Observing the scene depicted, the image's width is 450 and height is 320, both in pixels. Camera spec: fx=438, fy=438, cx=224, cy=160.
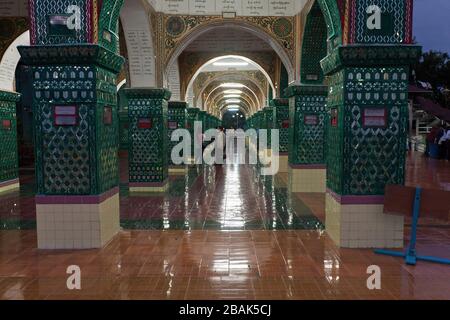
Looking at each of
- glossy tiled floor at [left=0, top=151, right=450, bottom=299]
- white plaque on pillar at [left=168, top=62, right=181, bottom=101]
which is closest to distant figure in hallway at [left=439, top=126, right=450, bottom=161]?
white plaque on pillar at [left=168, top=62, right=181, bottom=101]

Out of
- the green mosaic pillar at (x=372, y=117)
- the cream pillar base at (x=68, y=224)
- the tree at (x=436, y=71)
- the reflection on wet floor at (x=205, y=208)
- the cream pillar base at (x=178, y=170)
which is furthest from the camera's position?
the tree at (x=436, y=71)

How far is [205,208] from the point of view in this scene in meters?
7.20

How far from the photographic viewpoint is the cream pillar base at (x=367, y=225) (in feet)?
15.9

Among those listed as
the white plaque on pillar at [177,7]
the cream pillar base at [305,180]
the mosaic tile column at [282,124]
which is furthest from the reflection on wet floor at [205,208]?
the white plaque on pillar at [177,7]

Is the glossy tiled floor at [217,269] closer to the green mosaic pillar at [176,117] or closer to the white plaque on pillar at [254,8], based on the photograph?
the white plaque on pillar at [254,8]

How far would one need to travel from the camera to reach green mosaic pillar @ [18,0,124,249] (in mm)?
4695

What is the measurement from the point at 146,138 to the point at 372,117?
5.34 m

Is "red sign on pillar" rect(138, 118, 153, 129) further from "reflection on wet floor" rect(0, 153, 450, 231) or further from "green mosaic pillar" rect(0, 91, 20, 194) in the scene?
"green mosaic pillar" rect(0, 91, 20, 194)

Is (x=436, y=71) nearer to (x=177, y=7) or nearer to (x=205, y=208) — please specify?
(x=177, y=7)

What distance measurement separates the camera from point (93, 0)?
15.4ft

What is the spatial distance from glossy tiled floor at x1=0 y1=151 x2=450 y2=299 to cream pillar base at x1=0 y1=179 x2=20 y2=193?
221 centimetres

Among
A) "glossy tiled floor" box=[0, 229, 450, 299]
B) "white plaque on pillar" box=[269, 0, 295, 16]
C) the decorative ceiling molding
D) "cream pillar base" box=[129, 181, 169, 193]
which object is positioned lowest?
"glossy tiled floor" box=[0, 229, 450, 299]

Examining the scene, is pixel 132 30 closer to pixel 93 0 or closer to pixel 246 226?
pixel 93 0
